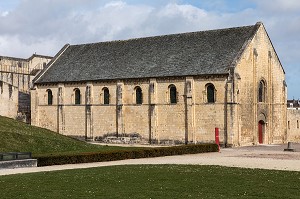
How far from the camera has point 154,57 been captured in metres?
54.0

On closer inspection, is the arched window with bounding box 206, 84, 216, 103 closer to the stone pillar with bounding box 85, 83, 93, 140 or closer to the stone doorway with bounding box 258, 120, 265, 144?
the stone doorway with bounding box 258, 120, 265, 144

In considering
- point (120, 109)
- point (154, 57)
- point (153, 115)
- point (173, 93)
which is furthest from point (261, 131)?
point (120, 109)

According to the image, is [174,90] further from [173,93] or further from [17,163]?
[17,163]

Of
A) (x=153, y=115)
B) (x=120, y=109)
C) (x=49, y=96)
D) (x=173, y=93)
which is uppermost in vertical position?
(x=49, y=96)

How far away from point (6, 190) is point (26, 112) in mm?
47197

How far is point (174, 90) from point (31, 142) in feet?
61.4

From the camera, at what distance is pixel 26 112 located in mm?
63094

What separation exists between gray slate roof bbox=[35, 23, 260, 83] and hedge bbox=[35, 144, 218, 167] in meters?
12.1

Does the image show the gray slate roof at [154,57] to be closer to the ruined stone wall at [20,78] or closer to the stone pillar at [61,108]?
the stone pillar at [61,108]

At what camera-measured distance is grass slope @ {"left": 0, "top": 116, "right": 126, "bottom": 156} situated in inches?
1363

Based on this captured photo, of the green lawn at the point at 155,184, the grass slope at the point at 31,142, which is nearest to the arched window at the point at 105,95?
the grass slope at the point at 31,142

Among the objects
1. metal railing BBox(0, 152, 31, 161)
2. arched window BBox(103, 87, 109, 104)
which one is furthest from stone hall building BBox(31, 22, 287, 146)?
metal railing BBox(0, 152, 31, 161)

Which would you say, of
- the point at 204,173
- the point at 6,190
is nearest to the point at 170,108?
the point at 204,173

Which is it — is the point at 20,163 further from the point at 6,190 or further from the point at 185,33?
the point at 185,33
